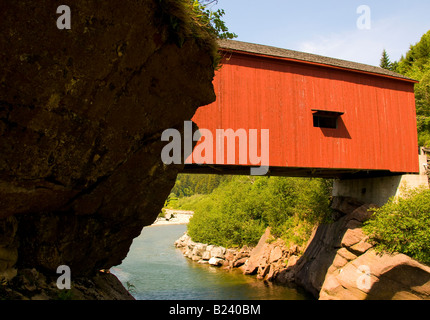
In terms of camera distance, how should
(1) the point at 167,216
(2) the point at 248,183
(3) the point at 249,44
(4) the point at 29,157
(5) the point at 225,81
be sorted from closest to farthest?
(4) the point at 29,157 < (5) the point at 225,81 < (3) the point at 249,44 < (2) the point at 248,183 < (1) the point at 167,216

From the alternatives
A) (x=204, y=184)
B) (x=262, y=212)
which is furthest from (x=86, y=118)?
(x=204, y=184)

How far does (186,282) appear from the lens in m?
14.8

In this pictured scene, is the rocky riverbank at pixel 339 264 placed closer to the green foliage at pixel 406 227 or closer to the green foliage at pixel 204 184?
the green foliage at pixel 406 227

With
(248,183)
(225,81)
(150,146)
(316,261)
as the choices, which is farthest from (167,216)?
(150,146)

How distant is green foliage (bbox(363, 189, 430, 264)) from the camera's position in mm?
10711

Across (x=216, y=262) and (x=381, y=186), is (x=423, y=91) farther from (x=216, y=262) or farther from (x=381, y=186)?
(x=216, y=262)

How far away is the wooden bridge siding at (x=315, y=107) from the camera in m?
10.8

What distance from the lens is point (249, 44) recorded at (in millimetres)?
12320

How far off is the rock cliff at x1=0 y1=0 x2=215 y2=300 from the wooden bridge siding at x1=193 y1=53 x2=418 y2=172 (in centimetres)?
556

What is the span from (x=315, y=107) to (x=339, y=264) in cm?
618

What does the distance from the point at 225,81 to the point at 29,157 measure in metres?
8.20

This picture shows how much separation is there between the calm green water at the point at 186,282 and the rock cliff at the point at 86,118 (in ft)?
24.6

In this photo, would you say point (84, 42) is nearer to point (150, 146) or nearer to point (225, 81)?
point (150, 146)

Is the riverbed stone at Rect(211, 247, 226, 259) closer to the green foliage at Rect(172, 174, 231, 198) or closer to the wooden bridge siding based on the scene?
the wooden bridge siding
